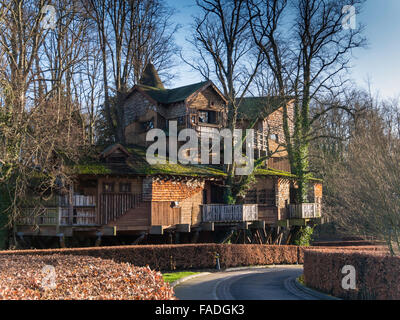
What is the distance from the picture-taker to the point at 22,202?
86.6ft

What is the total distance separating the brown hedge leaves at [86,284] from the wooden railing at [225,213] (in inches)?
627

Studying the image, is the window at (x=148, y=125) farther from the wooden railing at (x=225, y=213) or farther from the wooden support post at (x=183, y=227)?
the wooden support post at (x=183, y=227)

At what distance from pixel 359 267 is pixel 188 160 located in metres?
19.7

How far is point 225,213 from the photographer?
3170cm

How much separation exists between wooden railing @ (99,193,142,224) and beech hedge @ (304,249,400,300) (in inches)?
502

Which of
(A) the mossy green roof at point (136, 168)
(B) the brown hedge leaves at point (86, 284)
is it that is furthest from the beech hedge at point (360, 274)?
(A) the mossy green roof at point (136, 168)

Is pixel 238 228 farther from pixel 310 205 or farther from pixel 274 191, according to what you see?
pixel 310 205

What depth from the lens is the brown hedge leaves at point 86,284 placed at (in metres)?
9.88

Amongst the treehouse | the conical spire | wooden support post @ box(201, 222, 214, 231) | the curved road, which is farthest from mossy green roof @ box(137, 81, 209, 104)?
the curved road

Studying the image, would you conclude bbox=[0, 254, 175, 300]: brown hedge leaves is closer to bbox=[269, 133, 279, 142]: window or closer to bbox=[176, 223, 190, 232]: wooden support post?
bbox=[176, 223, 190, 232]: wooden support post

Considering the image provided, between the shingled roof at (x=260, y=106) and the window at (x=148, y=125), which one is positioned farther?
the window at (x=148, y=125)

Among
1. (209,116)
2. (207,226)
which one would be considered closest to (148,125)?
(209,116)

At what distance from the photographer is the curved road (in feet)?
57.6

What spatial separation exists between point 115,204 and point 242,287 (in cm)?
1113
